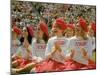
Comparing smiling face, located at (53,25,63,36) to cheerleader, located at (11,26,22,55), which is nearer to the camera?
cheerleader, located at (11,26,22,55)

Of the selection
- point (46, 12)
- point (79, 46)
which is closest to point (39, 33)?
point (46, 12)

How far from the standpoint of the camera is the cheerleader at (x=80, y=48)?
1565 millimetres

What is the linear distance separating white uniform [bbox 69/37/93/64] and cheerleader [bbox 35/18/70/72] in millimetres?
53

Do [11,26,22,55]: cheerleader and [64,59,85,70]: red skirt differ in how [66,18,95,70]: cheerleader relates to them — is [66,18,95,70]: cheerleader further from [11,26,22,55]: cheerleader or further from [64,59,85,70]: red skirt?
[11,26,22,55]: cheerleader

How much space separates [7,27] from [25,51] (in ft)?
0.62

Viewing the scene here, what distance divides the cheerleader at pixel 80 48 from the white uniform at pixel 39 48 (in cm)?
20

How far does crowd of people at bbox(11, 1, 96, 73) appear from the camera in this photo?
1427 mm

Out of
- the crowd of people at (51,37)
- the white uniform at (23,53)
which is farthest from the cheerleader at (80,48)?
the white uniform at (23,53)

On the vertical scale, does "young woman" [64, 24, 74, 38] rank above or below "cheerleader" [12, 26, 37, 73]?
above

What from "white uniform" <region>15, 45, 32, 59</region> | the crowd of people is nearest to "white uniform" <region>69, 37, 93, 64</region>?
the crowd of people

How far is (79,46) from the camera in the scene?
5.19 feet

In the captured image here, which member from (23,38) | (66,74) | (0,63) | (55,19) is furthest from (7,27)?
(66,74)

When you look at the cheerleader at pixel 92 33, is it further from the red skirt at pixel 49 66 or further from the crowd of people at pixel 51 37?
the red skirt at pixel 49 66

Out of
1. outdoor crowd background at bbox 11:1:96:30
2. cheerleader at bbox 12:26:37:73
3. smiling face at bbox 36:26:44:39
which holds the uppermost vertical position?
outdoor crowd background at bbox 11:1:96:30
